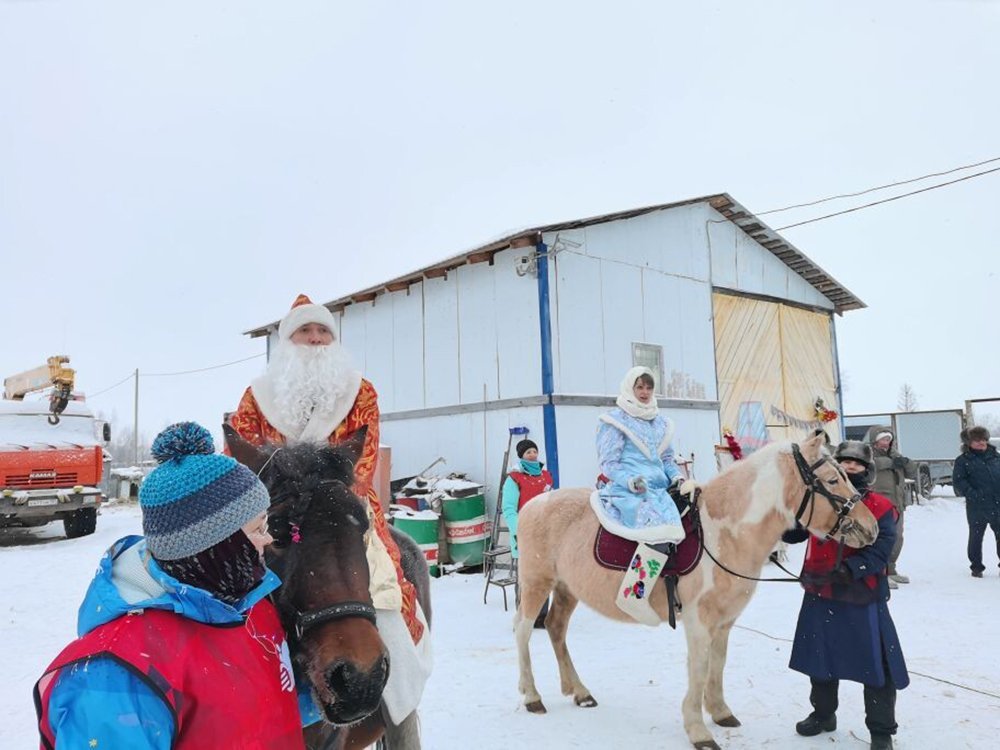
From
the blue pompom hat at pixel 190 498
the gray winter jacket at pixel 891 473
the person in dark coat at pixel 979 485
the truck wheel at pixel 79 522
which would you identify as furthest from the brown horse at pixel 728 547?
the truck wheel at pixel 79 522

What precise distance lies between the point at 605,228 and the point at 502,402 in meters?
3.36

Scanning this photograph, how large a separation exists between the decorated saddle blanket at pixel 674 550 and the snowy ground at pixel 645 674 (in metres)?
1.07

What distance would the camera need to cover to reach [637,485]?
4402 mm

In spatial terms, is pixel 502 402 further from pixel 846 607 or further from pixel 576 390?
pixel 846 607

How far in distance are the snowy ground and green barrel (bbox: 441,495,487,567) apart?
70 cm

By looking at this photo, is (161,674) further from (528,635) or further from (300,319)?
(528,635)

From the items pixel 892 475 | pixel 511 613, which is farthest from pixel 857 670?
pixel 892 475

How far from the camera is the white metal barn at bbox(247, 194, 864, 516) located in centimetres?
948

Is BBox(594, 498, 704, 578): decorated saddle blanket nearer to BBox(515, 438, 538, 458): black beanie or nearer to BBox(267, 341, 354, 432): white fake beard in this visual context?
BBox(267, 341, 354, 432): white fake beard

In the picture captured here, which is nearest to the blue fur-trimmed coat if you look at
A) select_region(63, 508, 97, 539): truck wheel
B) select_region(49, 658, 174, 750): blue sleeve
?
select_region(49, 658, 174, 750): blue sleeve

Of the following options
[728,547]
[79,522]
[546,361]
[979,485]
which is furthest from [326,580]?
[79,522]

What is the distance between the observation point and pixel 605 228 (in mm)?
10164

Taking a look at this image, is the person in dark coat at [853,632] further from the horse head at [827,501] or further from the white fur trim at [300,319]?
the white fur trim at [300,319]

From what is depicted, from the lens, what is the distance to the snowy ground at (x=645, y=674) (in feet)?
13.3
